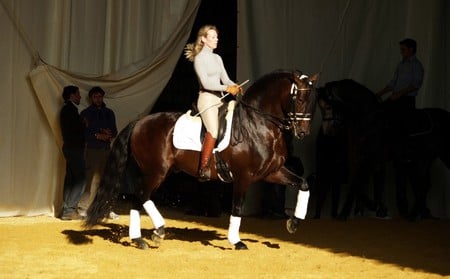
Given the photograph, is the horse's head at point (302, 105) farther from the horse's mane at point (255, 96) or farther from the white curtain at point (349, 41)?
the white curtain at point (349, 41)

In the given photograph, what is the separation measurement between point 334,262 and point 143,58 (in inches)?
181

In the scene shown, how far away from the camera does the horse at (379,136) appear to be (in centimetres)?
982

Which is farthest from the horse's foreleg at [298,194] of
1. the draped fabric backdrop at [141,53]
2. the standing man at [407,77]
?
the standing man at [407,77]

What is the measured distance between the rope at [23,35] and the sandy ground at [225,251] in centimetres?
212

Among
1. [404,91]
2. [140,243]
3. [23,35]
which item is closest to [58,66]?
[23,35]

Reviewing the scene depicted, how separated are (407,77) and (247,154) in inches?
143

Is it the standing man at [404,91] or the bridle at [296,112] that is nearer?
the bridle at [296,112]

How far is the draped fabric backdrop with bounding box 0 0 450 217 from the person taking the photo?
9664mm

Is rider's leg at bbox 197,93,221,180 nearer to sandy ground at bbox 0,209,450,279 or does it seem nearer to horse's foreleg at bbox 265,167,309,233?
horse's foreleg at bbox 265,167,309,233

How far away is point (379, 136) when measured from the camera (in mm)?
9930

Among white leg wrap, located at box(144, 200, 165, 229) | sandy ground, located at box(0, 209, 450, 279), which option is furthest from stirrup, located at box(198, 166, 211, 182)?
sandy ground, located at box(0, 209, 450, 279)

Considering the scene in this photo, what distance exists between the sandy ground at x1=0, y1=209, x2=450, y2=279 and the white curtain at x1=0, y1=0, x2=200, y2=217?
2.10 ft

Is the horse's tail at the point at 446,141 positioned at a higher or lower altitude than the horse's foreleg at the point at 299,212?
higher

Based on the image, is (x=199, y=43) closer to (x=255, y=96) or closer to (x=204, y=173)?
(x=255, y=96)
